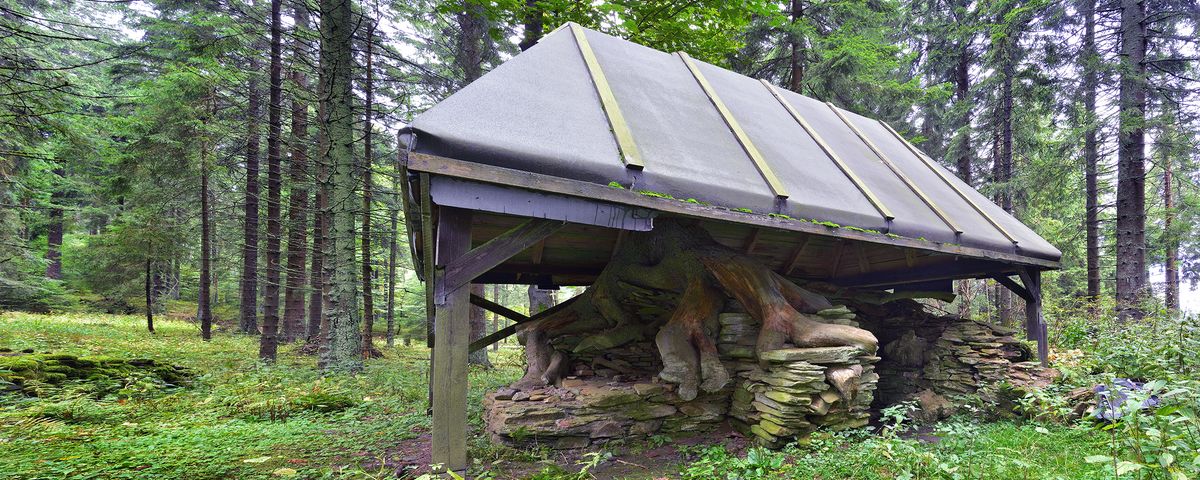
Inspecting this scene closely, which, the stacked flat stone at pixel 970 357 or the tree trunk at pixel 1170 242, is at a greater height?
the tree trunk at pixel 1170 242

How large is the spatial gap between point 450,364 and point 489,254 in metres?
0.83

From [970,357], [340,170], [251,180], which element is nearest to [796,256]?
[970,357]

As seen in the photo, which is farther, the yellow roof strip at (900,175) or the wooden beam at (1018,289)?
the wooden beam at (1018,289)

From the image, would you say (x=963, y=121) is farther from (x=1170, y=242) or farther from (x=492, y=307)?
(x=492, y=307)

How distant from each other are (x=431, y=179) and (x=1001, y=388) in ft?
25.3

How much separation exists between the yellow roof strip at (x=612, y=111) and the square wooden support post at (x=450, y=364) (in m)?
1.37

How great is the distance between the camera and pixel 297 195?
11523 millimetres

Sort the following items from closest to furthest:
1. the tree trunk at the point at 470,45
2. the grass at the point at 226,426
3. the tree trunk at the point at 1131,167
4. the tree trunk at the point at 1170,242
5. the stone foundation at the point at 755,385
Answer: the grass at the point at 226,426 < the stone foundation at the point at 755,385 < the tree trunk at the point at 1131,167 < the tree trunk at the point at 470,45 < the tree trunk at the point at 1170,242

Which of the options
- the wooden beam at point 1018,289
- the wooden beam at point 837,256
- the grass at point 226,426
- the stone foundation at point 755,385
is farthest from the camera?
the wooden beam at point 1018,289

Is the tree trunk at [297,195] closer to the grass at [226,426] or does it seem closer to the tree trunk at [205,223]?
the tree trunk at [205,223]

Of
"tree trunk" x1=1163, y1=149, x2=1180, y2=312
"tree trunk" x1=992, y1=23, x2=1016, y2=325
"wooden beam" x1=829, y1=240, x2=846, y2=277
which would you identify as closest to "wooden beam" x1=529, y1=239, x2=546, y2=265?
"wooden beam" x1=829, y1=240, x2=846, y2=277

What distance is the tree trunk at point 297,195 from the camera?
31.3 ft

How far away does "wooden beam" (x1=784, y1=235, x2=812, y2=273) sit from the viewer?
5871 millimetres

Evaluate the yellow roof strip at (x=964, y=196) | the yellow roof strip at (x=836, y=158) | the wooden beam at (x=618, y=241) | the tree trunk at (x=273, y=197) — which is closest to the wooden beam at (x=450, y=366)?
the wooden beam at (x=618, y=241)
